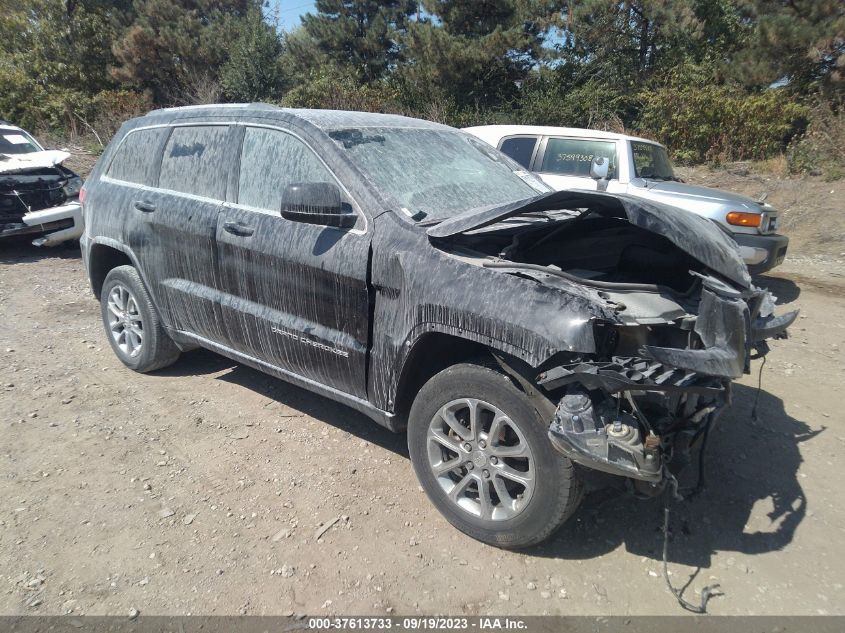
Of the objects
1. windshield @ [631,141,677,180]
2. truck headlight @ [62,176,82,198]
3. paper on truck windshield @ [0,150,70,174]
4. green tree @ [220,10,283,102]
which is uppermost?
green tree @ [220,10,283,102]

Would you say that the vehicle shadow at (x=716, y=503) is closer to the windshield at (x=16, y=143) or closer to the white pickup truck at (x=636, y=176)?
the white pickup truck at (x=636, y=176)

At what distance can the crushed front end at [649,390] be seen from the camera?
7.89ft

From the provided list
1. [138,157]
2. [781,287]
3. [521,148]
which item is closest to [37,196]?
[138,157]

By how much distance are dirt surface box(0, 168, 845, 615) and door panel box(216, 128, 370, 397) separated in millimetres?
608

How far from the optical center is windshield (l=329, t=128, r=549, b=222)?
3383mm

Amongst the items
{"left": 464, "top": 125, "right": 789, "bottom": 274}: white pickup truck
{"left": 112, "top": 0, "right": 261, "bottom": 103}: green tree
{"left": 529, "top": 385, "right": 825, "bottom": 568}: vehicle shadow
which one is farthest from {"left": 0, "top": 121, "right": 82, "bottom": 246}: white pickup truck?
{"left": 112, "top": 0, "right": 261, "bottom": 103}: green tree

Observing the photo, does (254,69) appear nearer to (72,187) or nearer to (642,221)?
(72,187)

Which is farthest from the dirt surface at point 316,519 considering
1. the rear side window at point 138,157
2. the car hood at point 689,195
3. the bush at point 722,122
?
the bush at point 722,122

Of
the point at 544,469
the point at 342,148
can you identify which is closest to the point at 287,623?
the point at 544,469

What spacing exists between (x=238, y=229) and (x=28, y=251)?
7.25 meters

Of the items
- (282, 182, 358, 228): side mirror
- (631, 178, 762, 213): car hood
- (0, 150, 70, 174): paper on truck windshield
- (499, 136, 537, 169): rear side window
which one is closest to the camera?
(282, 182, 358, 228): side mirror

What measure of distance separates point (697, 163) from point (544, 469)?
49.7 feet

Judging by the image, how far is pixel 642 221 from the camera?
2830mm

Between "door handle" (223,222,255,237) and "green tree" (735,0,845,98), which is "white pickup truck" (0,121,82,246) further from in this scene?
"green tree" (735,0,845,98)
